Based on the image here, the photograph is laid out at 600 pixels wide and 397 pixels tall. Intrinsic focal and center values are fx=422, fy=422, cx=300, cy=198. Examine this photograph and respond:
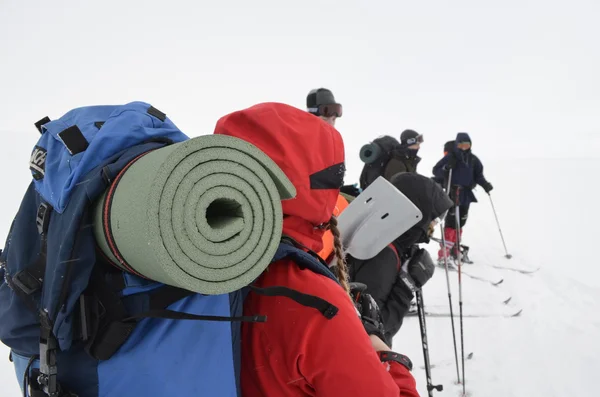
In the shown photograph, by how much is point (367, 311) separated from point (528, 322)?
4.47 m

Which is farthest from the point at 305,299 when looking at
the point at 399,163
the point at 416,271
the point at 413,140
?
the point at 413,140

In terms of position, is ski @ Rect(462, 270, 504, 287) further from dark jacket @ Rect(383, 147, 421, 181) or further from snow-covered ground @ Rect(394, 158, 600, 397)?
dark jacket @ Rect(383, 147, 421, 181)

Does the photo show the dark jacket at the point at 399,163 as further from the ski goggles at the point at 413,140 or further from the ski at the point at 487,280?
the ski at the point at 487,280

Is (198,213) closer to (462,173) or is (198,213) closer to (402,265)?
(402,265)

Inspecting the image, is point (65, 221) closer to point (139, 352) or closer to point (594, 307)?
point (139, 352)

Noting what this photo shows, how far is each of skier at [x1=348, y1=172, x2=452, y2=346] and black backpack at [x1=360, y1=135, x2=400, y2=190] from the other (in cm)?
302

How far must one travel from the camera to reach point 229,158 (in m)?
0.69

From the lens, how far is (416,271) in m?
2.62

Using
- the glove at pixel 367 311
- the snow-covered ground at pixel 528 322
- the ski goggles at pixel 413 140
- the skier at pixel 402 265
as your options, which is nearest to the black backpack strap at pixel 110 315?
the glove at pixel 367 311

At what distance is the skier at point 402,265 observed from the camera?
2.56 metres

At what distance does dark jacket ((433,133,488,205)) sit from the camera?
8078 mm

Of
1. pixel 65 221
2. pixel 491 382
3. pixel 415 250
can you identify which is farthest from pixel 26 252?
pixel 491 382

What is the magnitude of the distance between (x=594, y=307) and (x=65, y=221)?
6524 mm

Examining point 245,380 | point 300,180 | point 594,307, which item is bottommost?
point 594,307
